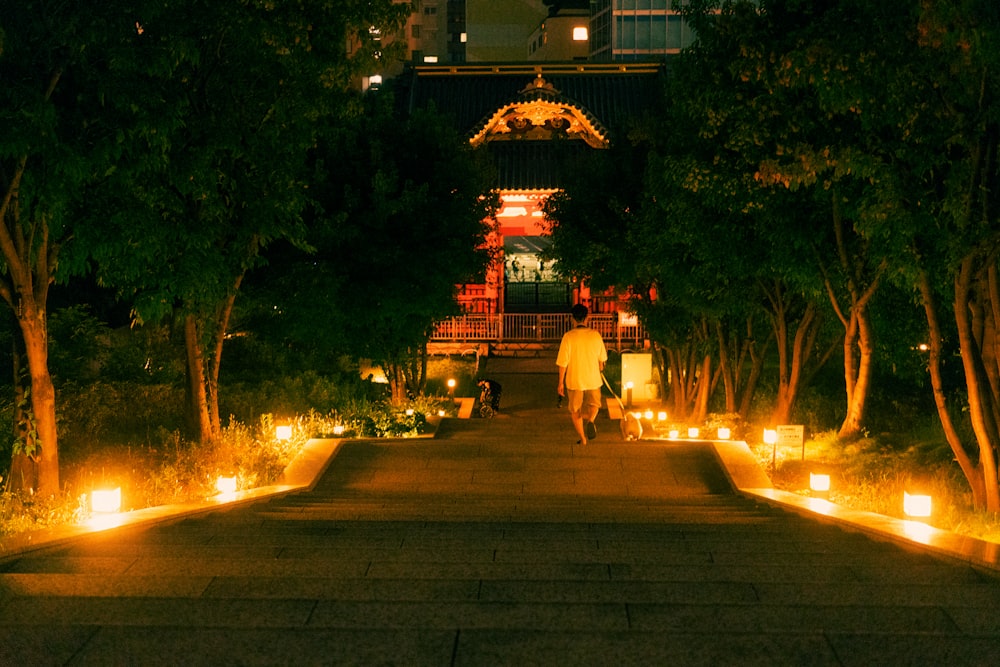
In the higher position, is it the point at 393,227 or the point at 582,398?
the point at 393,227

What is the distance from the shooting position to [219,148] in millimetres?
11773

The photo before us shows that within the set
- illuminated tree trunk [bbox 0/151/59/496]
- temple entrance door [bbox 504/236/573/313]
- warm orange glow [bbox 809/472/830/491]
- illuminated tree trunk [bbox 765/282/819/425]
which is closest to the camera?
illuminated tree trunk [bbox 0/151/59/496]

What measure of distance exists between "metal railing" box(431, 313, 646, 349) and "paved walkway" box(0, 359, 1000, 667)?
21.0 metres

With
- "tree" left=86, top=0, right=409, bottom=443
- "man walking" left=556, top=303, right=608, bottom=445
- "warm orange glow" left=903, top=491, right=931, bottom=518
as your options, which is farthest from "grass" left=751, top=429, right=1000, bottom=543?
"tree" left=86, top=0, right=409, bottom=443

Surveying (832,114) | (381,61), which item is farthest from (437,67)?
(832,114)

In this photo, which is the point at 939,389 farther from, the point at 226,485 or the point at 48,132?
the point at 48,132

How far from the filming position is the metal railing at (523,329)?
31062mm

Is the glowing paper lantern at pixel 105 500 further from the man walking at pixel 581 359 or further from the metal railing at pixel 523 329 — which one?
the metal railing at pixel 523 329

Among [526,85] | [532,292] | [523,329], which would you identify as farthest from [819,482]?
[532,292]

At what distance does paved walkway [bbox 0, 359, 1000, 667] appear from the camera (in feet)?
15.8

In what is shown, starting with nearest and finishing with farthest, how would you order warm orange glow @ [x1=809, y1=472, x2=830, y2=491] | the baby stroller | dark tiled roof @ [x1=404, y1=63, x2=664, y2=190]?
warm orange glow @ [x1=809, y1=472, x2=830, y2=491], the baby stroller, dark tiled roof @ [x1=404, y1=63, x2=664, y2=190]

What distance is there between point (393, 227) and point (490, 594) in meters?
13.7

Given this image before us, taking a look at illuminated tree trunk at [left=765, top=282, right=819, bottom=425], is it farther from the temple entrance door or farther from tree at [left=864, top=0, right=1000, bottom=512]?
the temple entrance door

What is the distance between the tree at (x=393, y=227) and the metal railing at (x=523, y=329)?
1018 cm
